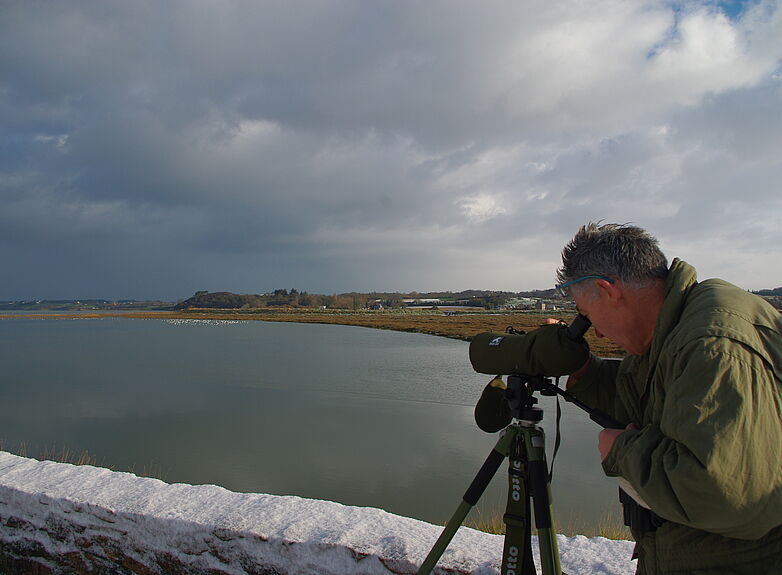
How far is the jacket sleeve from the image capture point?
78 centimetres

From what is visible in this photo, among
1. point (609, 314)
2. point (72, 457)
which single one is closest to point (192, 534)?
point (609, 314)

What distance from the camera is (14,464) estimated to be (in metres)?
2.21

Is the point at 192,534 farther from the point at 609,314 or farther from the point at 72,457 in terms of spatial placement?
the point at 72,457

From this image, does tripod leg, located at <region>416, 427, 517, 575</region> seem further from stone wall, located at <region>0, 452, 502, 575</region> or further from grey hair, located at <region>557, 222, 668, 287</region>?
grey hair, located at <region>557, 222, 668, 287</region>

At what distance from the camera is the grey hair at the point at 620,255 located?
44.6 inches

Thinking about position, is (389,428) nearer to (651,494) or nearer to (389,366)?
(651,494)

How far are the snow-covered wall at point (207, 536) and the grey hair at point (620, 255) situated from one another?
3.10 feet

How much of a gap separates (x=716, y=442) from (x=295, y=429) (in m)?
5.89

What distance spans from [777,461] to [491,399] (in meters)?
0.79

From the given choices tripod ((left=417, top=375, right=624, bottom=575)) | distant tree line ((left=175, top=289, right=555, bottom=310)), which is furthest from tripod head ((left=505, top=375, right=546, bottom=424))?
distant tree line ((left=175, top=289, right=555, bottom=310))

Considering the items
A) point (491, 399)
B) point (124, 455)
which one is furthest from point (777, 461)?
point (124, 455)

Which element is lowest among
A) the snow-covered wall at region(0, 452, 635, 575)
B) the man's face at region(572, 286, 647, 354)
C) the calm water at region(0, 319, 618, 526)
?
the calm water at region(0, 319, 618, 526)

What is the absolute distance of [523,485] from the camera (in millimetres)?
1312

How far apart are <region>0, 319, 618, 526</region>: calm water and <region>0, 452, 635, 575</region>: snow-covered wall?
2.20 metres
